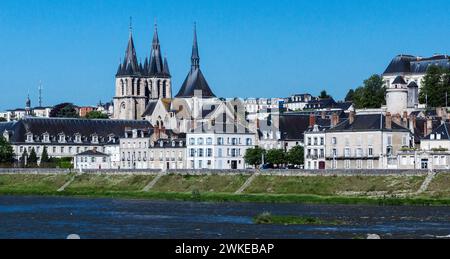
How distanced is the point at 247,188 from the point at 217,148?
22532 millimetres

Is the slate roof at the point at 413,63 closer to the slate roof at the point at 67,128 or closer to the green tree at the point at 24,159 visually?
the slate roof at the point at 67,128

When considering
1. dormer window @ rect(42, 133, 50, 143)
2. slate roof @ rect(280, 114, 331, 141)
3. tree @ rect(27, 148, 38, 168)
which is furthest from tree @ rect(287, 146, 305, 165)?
dormer window @ rect(42, 133, 50, 143)

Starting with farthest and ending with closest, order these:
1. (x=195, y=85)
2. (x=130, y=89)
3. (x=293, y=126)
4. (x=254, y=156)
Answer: (x=130, y=89), (x=195, y=85), (x=293, y=126), (x=254, y=156)

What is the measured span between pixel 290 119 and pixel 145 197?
33.4 m

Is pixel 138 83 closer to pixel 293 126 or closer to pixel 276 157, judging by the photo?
pixel 293 126

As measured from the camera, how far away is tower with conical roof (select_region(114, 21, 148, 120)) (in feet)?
475

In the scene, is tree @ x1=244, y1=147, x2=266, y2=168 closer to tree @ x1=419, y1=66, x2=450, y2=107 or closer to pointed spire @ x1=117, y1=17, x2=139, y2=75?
tree @ x1=419, y1=66, x2=450, y2=107

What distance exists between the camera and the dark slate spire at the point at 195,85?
135 meters

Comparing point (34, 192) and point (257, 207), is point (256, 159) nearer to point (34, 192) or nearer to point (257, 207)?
point (34, 192)

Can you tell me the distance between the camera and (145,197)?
252 ft

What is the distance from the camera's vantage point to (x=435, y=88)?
124m

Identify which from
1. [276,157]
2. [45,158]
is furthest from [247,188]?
[45,158]

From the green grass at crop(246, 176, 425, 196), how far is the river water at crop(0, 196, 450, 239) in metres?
7.81
